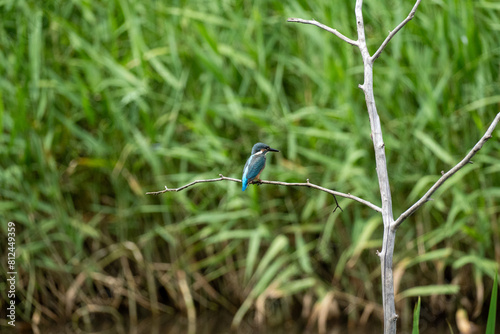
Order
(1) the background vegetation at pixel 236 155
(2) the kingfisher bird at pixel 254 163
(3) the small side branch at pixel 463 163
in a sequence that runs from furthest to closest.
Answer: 1. (1) the background vegetation at pixel 236 155
2. (2) the kingfisher bird at pixel 254 163
3. (3) the small side branch at pixel 463 163

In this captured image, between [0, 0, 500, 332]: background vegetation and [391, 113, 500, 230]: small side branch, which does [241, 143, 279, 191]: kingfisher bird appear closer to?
[391, 113, 500, 230]: small side branch

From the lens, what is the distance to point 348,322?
3.44 metres

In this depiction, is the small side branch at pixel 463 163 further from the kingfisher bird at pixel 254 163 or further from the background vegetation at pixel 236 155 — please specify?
the background vegetation at pixel 236 155

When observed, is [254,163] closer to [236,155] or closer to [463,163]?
[463,163]

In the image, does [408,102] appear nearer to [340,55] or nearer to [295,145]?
[340,55]

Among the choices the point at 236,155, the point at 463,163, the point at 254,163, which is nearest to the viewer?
the point at 463,163

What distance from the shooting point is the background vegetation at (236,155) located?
3.23 m

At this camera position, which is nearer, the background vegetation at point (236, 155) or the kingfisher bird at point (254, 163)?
the kingfisher bird at point (254, 163)

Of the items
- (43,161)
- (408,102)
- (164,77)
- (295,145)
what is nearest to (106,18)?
(164,77)

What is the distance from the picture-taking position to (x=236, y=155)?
353 cm

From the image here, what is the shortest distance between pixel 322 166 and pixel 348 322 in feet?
2.77


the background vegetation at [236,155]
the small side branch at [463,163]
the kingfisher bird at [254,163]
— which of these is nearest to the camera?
the small side branch at [463,163]

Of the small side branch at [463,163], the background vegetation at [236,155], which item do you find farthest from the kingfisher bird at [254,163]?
the background vegetation at [236,155]

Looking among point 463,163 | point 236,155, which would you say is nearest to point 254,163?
point 463,163
